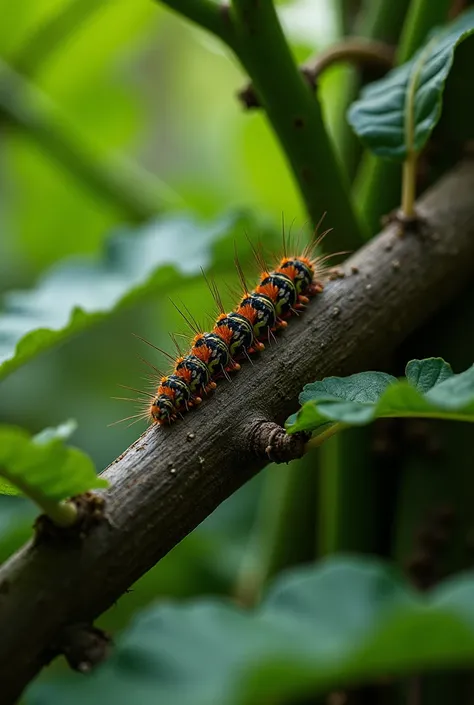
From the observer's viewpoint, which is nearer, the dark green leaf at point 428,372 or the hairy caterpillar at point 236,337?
the dark green leaf at point 428,372

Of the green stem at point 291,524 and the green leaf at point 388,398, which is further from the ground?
the green leaf at point 388,398

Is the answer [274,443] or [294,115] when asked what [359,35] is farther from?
[274,443]

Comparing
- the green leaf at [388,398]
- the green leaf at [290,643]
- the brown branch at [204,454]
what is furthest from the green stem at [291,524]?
the green leaf at [290,643]

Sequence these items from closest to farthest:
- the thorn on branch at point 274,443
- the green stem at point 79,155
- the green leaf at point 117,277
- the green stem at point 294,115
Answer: the thorn on branch at point 274,443, the green stem at point 294,115, the green leaf at point 117,277, the green stem at point 79,155

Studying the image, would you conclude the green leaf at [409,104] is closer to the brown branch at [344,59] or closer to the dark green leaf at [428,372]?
the brown branch at [344,59]

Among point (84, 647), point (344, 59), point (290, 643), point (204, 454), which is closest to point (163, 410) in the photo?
point (204, 454)

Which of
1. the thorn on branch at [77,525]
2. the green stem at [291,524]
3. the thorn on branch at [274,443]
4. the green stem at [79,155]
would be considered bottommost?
the green stem at [291,524]

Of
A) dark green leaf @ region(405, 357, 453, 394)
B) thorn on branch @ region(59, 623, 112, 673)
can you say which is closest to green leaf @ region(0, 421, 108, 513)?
thorn on branch @ region(59, 623, 112, 673)

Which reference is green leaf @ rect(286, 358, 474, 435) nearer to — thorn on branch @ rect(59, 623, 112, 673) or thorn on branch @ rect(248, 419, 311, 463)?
thorn on branch @ rect(248, 419, 311, 463)
